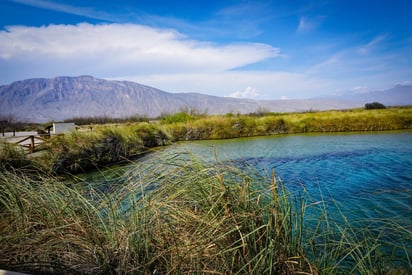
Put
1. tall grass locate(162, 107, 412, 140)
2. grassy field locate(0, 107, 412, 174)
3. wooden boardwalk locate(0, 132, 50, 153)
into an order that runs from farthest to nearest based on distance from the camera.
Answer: tall grass locate(162, 107, 412, 140) < grassy field locate(0, 107, 412, 174) < wooden boardwalk locate(0, 132, 50, 153)

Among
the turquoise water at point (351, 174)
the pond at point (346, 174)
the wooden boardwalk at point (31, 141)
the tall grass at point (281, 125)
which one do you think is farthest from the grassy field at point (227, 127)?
the turquoise water at point (351, 174)

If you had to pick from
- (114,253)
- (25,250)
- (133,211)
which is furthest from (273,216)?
(25,250)

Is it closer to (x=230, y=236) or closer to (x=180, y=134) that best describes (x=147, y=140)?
(x=180, y=134)

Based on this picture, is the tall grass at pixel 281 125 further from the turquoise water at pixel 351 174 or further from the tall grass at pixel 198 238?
the tall grass at pixel 198 238

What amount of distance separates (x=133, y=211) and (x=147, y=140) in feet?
40.1

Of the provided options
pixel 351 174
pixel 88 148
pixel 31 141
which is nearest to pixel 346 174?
pixel 351 174

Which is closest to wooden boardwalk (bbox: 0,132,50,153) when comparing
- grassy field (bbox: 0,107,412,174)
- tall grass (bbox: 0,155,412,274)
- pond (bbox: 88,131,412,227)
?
grassy field (bbox: 0,107,412,174)

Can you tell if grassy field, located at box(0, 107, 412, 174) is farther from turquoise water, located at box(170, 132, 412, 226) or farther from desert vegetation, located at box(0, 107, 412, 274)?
desert vegetation, located at box(0, 107, 412, 274)

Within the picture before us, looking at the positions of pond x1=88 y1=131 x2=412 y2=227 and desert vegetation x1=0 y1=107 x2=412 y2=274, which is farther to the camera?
pond x1=88 y1=131 x2=412 y2=227

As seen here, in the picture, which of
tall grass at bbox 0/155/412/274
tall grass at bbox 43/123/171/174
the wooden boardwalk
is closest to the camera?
tall grass at bbox 0/155/412/274

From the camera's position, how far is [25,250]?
84.4 inches

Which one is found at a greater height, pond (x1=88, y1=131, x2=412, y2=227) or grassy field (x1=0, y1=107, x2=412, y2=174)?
grassy field (x1=0, y1=107, x2=412, y2=174)

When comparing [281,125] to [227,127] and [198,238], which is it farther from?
[198,238]

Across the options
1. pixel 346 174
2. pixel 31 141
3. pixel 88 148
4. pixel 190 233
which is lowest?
pixel 346 174
